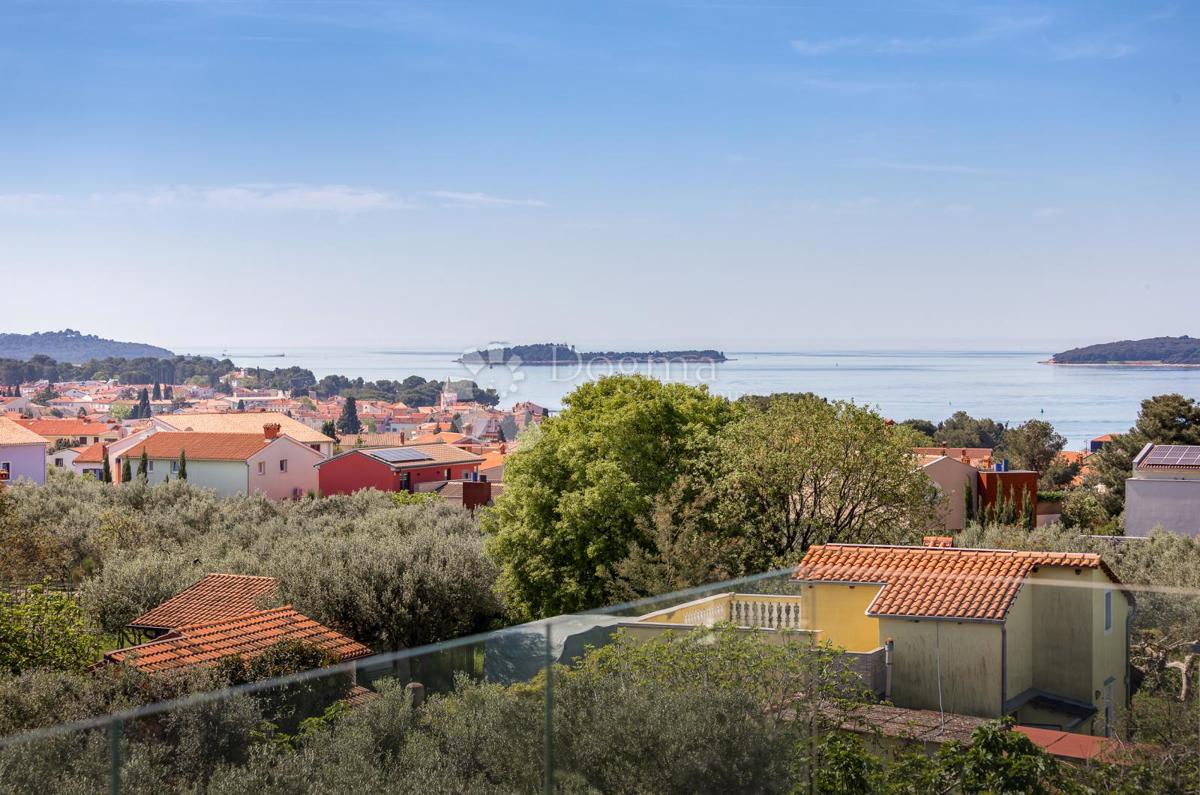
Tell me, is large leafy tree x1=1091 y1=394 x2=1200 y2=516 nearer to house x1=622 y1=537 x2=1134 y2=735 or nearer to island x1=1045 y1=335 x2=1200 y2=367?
island x1=1045 y1=335 x2=1200 y2=367

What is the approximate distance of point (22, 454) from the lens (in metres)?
57.6

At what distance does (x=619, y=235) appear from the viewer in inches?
3706

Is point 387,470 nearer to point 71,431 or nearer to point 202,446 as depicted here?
point 202,446

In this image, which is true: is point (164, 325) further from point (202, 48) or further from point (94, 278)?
point (202, 48)

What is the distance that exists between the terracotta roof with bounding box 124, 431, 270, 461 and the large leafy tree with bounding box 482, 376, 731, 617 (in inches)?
1404

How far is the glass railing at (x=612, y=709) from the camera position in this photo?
3500 millimetres

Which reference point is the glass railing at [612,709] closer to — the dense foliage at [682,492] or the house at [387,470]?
the dense foliage at [682,492]

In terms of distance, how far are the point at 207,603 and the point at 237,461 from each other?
4084 cm

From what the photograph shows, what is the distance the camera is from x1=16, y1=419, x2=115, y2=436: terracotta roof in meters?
96.2

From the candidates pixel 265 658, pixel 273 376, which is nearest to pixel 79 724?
pixel 265 658

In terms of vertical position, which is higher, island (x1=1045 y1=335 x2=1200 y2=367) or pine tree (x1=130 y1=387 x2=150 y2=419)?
island (x1=1045 y1=335 x2=1200 y2=367)

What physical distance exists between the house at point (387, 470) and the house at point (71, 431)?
36.8 m

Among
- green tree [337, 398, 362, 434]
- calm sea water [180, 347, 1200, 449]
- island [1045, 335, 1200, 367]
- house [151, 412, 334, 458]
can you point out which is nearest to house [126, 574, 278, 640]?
calm sea water [180, 347, 1200, 449]

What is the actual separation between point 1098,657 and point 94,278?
140m
